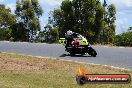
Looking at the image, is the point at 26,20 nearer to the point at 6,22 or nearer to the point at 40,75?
the point at 6,22

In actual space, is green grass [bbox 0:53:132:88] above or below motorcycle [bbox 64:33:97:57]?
below

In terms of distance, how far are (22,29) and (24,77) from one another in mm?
54007

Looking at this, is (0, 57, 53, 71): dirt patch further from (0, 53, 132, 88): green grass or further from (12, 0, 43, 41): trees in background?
(12, 0, 43, 41): trees in background

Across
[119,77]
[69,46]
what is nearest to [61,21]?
[69,46]

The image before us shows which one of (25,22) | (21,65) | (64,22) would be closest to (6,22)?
(25,22)

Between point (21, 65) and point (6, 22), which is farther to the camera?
point (6, 22)

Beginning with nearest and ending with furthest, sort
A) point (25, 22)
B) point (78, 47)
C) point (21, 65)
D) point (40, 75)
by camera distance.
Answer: point (40, 75) → point (21, 65) → point (78, 47) → point (25, 22)

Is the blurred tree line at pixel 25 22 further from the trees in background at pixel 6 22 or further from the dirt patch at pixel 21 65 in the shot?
the dirt patch at pixel 21 65

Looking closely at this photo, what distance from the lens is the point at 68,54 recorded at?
985 inches

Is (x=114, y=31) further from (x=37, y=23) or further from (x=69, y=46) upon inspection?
(x=69, y=46)

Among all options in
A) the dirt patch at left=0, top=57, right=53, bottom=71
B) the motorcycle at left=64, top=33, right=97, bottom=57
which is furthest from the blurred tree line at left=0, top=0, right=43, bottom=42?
the dirt patch at left=0, top=57, right=53, bottom=71

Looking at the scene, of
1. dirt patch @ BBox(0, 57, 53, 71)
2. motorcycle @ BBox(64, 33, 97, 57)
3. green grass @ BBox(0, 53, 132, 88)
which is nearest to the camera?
green grass @ BBox(0, 53, 132, 88)

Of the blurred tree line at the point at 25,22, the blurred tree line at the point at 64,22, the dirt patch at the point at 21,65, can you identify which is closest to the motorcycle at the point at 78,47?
the dirt patch at the point at 21,65

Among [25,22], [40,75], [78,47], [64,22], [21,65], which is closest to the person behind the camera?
[40,75]
